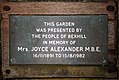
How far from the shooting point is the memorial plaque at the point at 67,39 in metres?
2.31

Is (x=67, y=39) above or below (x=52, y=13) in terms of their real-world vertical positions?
below

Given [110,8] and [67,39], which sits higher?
[110,8]

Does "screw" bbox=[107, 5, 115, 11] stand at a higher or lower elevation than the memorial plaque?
higher

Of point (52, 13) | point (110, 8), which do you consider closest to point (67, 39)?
point (52, 13)

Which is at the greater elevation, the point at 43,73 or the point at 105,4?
the point at 105,4

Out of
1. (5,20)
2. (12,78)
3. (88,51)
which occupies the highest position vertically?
(5,20)

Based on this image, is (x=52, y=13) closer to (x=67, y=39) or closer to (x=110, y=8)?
(x=67, y=39)

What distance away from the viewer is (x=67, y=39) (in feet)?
7.58

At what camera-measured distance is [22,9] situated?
233cm

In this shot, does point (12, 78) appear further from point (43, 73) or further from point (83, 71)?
point (83, 71)

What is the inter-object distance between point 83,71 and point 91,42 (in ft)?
0.63

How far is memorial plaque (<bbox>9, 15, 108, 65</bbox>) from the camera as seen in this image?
90.9 inches

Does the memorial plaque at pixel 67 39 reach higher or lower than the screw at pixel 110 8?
lower

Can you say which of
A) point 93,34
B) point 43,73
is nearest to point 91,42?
point 93,34
